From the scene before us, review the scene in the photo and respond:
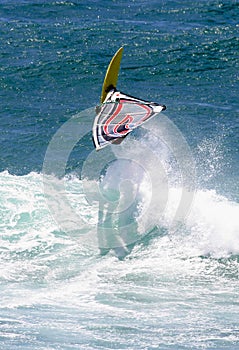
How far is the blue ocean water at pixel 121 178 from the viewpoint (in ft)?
69.7

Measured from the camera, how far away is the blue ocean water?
21.2 meters

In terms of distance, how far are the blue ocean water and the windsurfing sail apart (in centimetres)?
269

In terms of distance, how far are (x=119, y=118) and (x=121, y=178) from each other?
3.19 m

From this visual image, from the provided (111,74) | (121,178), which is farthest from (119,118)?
(111,74)

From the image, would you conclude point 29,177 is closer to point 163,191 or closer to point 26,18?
point 163,191

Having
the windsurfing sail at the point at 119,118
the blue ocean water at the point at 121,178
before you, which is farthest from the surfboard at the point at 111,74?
the blue ocean water at the point at 121,178

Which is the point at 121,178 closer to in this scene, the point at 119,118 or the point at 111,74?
the point at 119,118

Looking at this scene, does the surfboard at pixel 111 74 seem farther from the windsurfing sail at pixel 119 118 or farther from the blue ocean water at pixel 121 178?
the blue ocean water at pixel 121 178

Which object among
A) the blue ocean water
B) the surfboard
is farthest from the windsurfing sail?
the blue ocean water

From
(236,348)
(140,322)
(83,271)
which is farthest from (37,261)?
(236,348)

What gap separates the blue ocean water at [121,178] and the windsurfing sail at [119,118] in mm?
2690

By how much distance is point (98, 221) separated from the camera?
2814cm

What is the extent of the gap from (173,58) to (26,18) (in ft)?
31.5

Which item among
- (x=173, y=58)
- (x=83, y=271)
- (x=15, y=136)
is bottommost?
(x=83, y=271)
